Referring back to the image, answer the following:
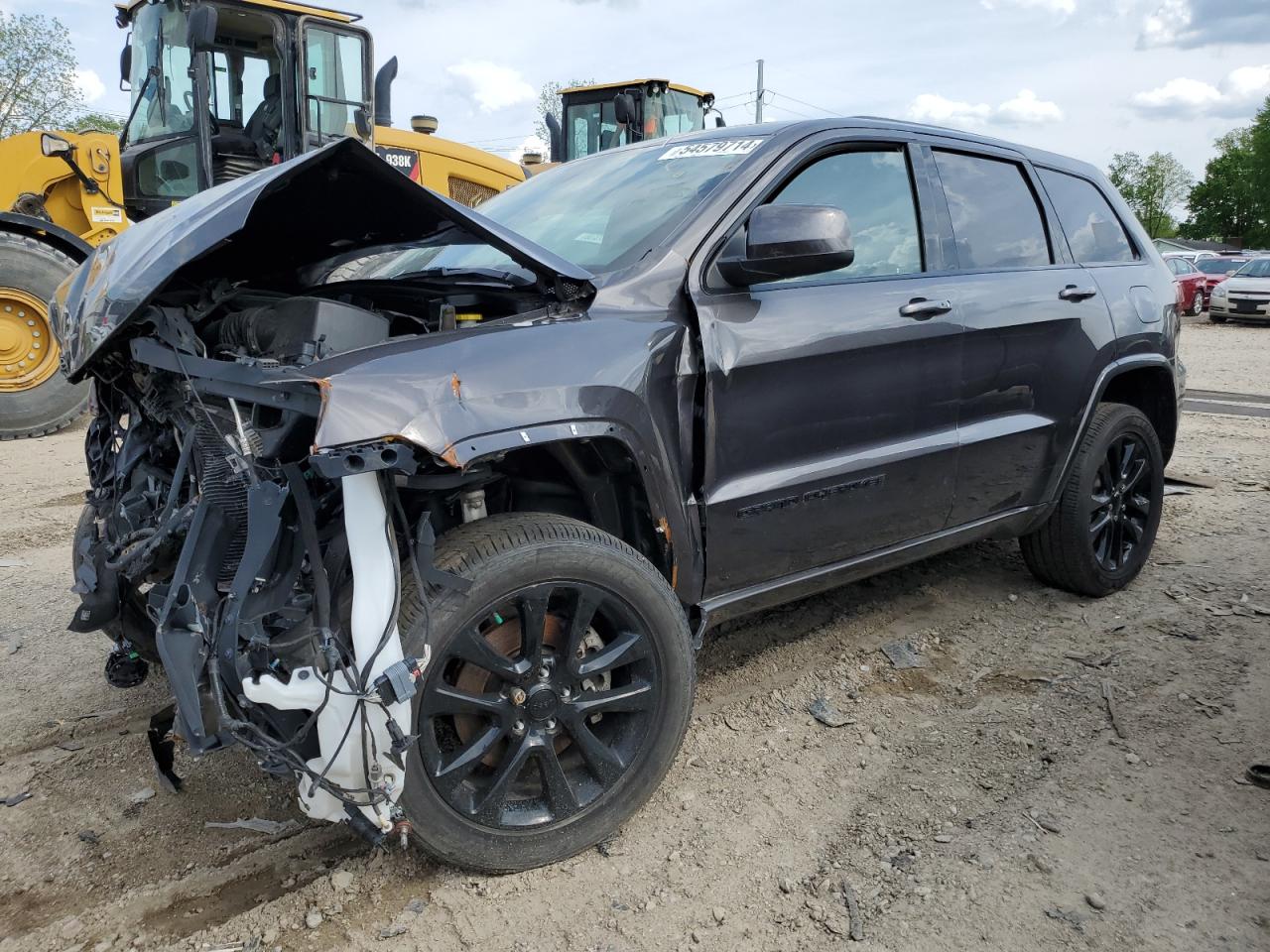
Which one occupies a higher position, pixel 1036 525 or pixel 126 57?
pixel 126 57

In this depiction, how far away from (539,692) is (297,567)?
0.65 metres

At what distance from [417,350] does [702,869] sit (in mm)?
1477

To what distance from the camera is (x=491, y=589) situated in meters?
2.22

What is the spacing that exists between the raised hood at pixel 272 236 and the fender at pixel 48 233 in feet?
16.8

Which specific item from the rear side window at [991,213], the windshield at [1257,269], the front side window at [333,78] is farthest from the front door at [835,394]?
the windshield at [1257,269]

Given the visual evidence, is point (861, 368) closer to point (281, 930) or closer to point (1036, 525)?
point (1036, 525)

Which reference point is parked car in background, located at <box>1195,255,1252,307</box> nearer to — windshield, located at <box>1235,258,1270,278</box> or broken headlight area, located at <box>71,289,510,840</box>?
windshield, located at <box>1235,258,1270,278</box>

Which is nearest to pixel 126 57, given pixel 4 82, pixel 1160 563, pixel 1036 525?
pixel 1036 525

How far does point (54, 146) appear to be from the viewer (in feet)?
24.6

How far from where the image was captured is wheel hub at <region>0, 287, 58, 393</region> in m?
7.23

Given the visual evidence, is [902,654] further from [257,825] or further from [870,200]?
[257,825]

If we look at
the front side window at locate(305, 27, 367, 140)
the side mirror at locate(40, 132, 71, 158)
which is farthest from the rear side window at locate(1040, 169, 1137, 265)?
the side mirror at locate(40, 132, 71, 158)

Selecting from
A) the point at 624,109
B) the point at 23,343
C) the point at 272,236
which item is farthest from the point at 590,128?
the point at 272,236

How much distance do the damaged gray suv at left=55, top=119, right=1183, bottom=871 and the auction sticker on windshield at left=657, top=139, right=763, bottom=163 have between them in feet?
0.05
